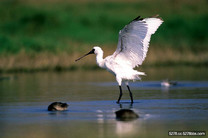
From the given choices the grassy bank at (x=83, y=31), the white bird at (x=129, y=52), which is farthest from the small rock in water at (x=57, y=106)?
the grassy bank at (x=83, y=31)

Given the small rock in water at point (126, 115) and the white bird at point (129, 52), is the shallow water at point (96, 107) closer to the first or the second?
the small rock in water at point (126, 115)

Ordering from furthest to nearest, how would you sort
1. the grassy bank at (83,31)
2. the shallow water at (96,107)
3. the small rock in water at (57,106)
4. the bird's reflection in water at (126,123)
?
the grassy bank at (83,31) → the small rock in water at (57,106) → the shallow water at (96,107) → the bird's reflection in water at (126,123)

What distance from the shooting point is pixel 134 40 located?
620 inches

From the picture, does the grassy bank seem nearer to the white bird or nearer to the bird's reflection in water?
the white bird

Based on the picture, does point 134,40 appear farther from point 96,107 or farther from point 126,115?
point 126,115

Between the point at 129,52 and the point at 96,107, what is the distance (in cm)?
189

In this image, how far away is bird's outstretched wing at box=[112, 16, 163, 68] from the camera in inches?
606

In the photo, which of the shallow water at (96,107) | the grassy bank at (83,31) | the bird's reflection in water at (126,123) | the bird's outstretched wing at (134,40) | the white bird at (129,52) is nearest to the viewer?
the bird's reflection in water at (126,123)

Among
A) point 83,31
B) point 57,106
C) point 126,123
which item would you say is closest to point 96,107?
point 57,106

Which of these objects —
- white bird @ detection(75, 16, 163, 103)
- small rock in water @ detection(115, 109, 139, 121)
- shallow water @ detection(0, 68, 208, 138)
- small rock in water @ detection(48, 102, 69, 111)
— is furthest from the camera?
white bird @ detection(75, 16, 163, 103)

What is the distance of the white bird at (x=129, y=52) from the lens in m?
15.5

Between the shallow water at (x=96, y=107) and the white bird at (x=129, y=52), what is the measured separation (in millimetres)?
721

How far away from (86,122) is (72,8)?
127ft

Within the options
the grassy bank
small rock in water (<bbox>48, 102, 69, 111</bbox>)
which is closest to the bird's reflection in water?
small rock in water (<bbox>48, 102, 69, 111</bbox>)
